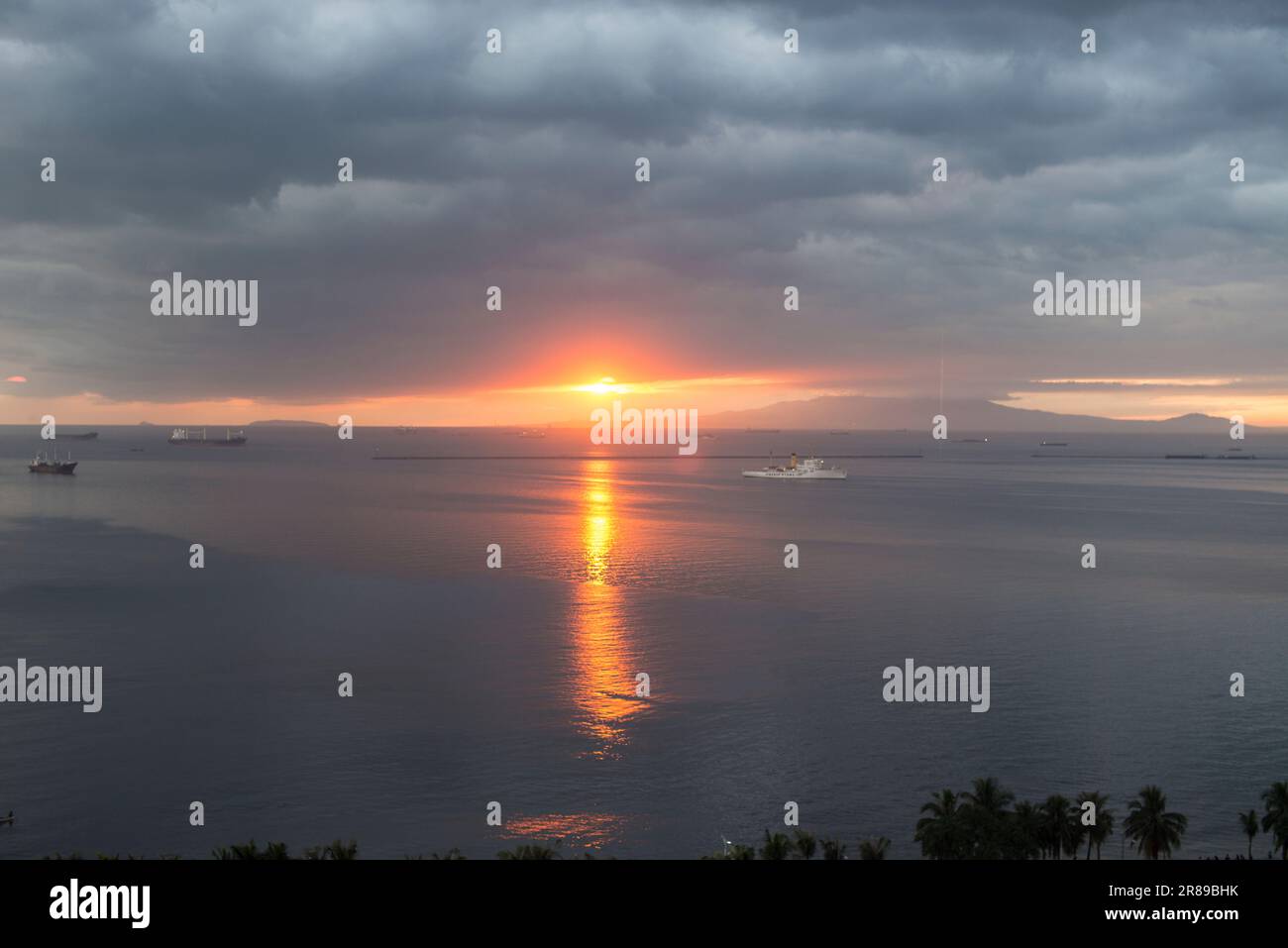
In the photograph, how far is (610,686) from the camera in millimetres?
56844

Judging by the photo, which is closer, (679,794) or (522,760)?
(679,794)

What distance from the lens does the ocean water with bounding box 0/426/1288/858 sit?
39.9 meters

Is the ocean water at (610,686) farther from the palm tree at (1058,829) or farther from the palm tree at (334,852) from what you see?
the palm tree at (1058,829)

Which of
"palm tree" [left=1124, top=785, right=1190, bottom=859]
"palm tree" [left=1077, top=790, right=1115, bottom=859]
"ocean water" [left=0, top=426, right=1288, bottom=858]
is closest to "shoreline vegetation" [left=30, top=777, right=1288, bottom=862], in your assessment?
"palm tree" [left=1124, top=785, right=1190, bottom=859]

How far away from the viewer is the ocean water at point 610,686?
39.9 meters

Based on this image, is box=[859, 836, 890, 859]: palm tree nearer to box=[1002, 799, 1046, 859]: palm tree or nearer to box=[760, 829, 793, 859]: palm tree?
box=[760, 829, 793, 859]: palm tree

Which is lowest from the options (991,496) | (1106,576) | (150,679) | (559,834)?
(559,834)

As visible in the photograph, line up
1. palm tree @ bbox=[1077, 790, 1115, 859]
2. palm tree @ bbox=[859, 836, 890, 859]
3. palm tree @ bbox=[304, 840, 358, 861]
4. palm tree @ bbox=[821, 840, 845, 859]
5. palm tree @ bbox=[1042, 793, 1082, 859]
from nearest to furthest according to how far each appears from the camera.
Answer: palm tree @ bbox=[304, 840, 358, 861] < palm tree @ bbox=[859, 836, 890, 859] < palm tree @ bbox=[821, 840, 845, 859] < palm tree @ bbox=[1042, 793, 1082, 859] < palm tree @ bbox=[1077, 790, 1115, 859]

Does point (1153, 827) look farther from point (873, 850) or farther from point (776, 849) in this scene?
point (776, 849)

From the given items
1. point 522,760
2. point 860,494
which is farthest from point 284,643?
point 860,494

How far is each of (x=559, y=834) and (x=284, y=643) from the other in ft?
121
